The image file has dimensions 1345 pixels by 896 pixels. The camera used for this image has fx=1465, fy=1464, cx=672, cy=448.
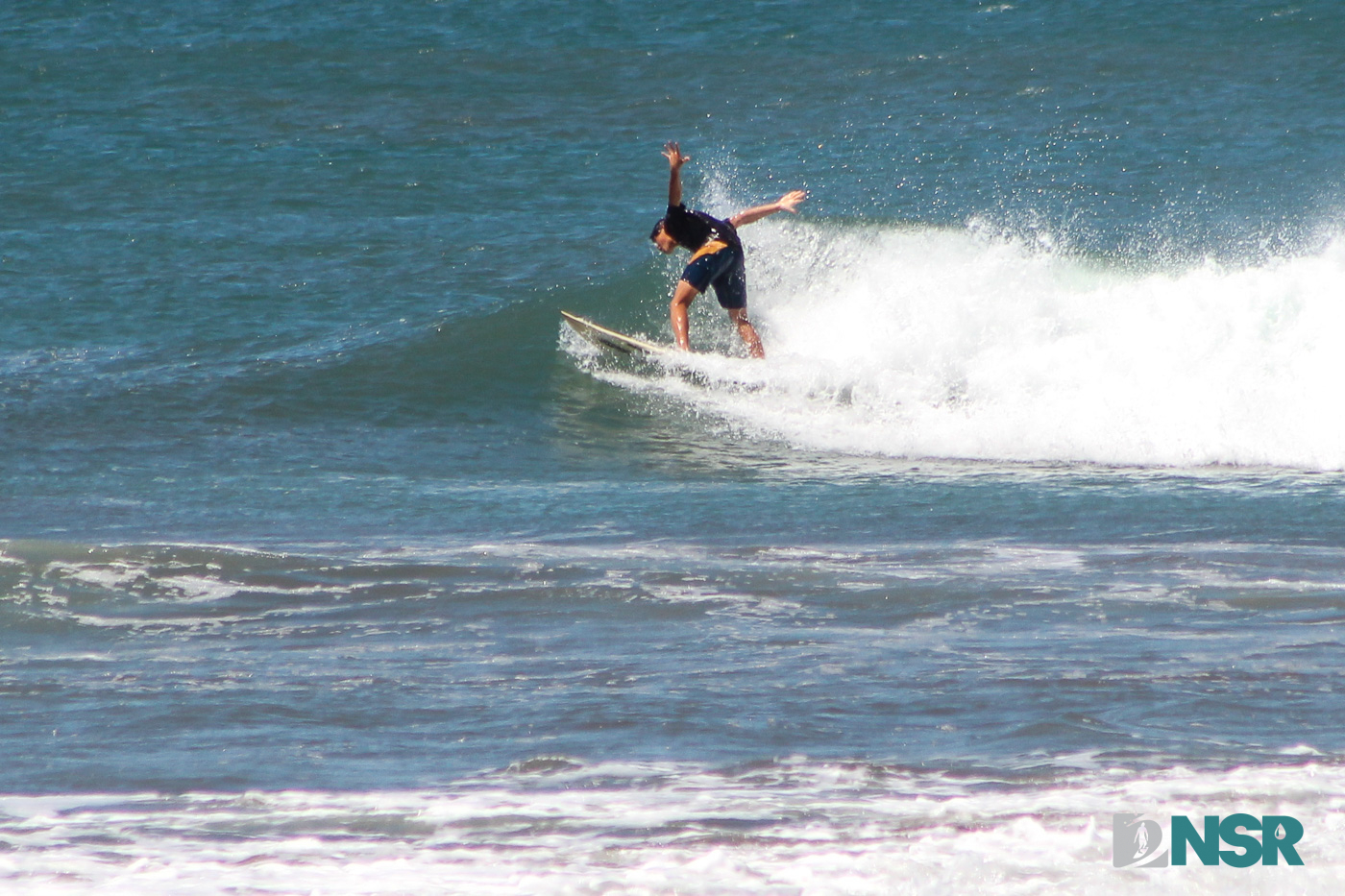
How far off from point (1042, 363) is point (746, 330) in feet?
7.14

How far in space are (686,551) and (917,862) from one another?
10.5 feet

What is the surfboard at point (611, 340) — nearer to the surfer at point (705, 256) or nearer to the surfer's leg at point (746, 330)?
the surfer at point (705, 256)

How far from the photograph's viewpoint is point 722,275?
10.7 m

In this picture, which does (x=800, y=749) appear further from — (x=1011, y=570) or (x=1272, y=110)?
(x=1272, y=110)

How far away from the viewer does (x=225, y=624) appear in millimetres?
5359

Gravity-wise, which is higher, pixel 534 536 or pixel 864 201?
pixel 864 201

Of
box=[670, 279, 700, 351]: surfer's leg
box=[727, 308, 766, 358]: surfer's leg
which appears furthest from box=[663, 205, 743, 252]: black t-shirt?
box=[727, 308, 766, 358]: surfer's leg

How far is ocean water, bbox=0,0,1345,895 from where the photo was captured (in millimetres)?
3529

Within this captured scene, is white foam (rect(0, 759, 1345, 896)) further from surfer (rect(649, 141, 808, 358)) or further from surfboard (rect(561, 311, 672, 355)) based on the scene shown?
surfer (rect(649, 141, 808, 358))

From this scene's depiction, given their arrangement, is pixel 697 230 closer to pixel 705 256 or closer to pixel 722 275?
pixel 705 256

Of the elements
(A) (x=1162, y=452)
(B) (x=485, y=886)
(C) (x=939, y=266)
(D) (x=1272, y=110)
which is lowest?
(B) (x=485, y=886)

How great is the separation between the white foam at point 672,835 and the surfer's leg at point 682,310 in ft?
23.0

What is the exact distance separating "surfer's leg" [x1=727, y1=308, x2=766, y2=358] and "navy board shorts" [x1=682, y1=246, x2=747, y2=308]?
5 cm


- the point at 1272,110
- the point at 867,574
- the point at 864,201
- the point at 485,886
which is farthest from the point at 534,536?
the point at 1272,110
